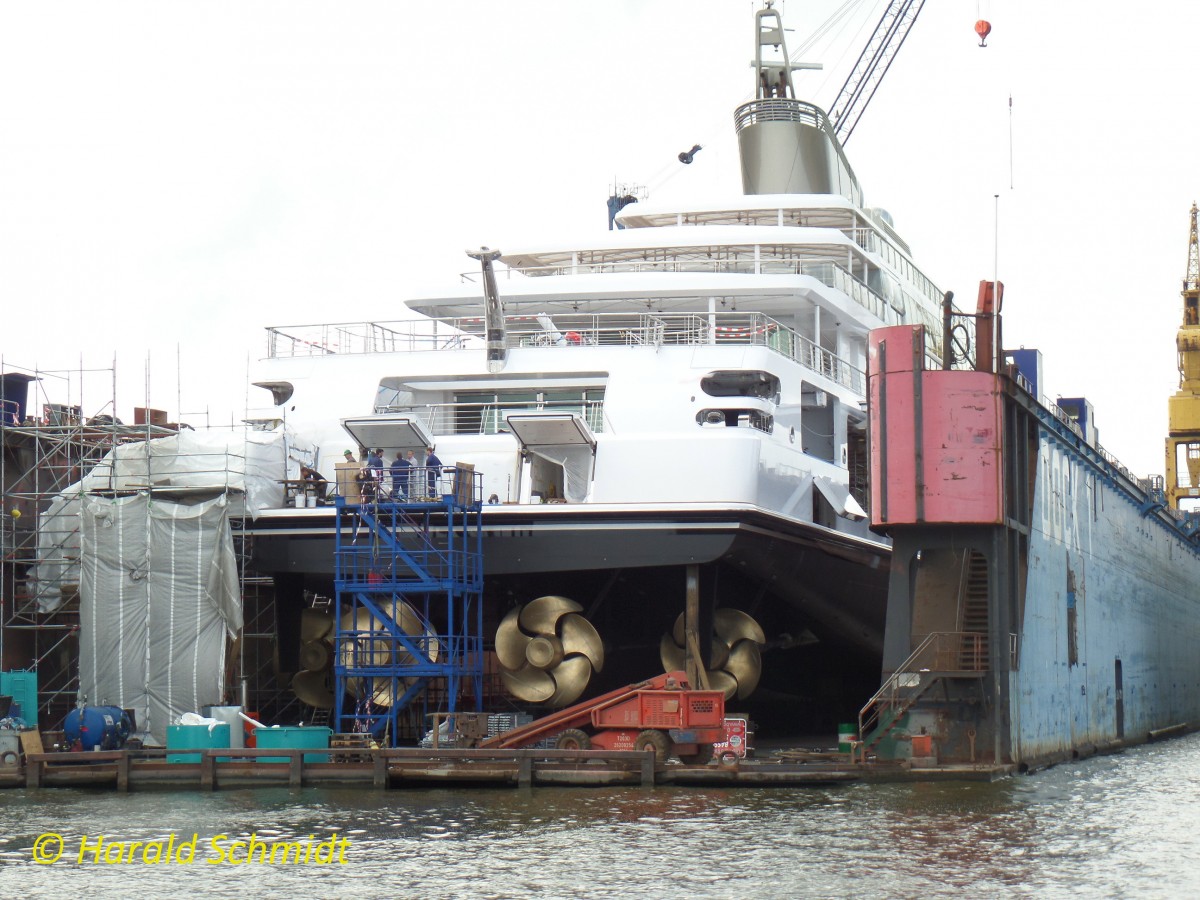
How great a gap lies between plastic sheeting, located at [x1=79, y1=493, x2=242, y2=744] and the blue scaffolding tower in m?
2.01

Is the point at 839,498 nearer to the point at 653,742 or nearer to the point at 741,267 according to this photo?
Result: the point at 741,267

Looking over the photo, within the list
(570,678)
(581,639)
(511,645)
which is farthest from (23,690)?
(581,639)

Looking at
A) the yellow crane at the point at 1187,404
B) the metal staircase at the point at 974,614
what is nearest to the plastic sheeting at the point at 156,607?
the metal staircase at the point at 974,614

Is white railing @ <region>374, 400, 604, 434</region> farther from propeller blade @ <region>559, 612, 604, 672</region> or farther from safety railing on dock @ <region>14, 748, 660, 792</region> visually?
safety railing on dock @ <region>14, 748, 660, 792</region>

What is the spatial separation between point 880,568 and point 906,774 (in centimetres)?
900

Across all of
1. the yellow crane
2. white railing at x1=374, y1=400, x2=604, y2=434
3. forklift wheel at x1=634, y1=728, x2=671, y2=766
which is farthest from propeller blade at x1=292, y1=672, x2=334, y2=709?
the yellow crane

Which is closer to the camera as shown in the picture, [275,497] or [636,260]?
[275,497]

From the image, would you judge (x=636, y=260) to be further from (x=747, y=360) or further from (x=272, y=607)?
(x=272, y=607)

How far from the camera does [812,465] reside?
30.4m

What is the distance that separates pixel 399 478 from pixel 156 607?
437 centimetres

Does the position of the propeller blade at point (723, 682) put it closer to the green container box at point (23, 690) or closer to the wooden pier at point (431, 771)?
the wooden pier at point (431, 771)

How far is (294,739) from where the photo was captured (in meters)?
24.5

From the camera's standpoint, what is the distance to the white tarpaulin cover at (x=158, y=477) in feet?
92.9

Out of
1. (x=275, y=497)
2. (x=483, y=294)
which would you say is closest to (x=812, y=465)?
(x=483, y=294)
